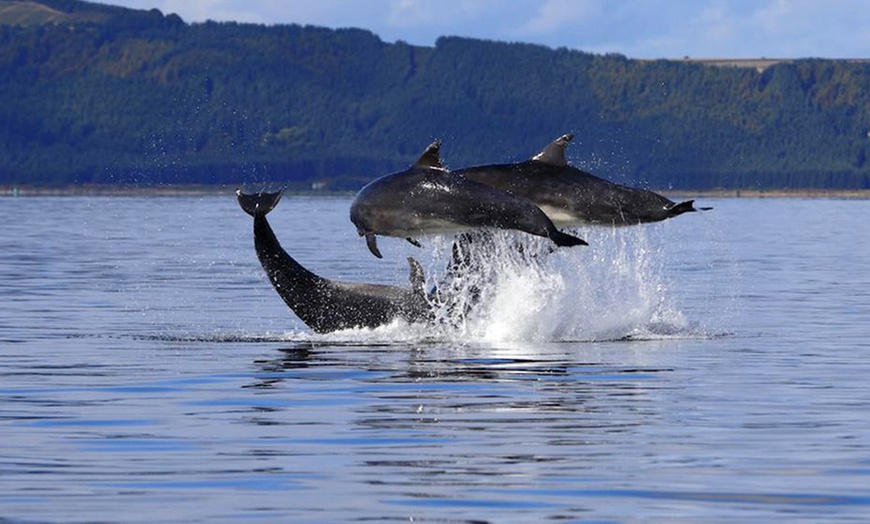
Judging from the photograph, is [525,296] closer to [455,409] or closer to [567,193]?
[567,193]

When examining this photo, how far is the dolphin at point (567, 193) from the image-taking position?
2395 centimetres

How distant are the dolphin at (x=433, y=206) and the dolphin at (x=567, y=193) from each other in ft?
1.95

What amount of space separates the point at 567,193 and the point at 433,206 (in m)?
1.91

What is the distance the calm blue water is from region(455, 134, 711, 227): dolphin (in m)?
1.60

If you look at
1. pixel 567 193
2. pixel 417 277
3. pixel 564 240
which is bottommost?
pixel 417 277

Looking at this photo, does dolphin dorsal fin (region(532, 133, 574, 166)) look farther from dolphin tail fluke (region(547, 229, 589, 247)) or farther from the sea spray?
dolphin tail fluke (region(547, 229, 589, 247))

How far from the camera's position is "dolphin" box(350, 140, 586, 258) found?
908 inches

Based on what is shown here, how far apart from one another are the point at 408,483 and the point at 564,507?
1456 mm

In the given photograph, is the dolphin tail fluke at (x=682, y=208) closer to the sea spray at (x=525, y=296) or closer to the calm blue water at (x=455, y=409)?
the sea spray at (x=525, y=296)

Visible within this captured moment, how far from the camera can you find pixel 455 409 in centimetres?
1845

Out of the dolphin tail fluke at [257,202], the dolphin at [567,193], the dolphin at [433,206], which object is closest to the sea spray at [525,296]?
the dolphin at [567,193]

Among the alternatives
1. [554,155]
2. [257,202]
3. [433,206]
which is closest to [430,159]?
[433,206]

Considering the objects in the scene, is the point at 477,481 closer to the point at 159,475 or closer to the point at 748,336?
the point at 159,475

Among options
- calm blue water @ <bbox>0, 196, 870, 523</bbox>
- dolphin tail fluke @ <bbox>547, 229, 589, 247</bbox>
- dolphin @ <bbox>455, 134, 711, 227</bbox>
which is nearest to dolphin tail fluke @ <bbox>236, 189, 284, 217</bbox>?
calm blue water @ <bbox>0, 196, 870, 523</bbox>
